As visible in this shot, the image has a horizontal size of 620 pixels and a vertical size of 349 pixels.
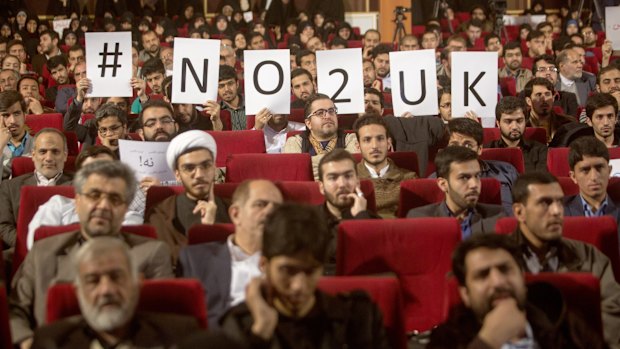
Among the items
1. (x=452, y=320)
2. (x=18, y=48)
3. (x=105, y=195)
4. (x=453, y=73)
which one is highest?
(x=18, y=48)

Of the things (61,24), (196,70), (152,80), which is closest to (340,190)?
(196,70)

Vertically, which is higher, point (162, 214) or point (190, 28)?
point (190, 28)

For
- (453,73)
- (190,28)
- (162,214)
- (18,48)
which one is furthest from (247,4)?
(162,214)

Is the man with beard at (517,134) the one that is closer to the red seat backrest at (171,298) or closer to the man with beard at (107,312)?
the red seat backrest at (171,298)

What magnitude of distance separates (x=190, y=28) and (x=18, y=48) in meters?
2.56

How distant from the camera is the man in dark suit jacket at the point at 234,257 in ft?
10.6

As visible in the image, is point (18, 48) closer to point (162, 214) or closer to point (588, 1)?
point (162, 214)

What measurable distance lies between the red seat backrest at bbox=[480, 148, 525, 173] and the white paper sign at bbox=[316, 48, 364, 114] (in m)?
1.20

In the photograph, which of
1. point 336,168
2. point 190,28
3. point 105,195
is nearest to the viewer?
point 105,195

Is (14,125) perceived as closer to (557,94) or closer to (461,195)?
(461,195)

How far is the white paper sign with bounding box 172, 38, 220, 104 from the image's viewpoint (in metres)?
6.39

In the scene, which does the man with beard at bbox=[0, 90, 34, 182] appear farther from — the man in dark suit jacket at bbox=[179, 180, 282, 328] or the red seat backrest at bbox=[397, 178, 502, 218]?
the man in dark suit jacket at bbox=[179, 180, 282, 328]

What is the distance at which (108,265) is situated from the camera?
2611mm

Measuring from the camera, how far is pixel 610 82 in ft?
24.1
